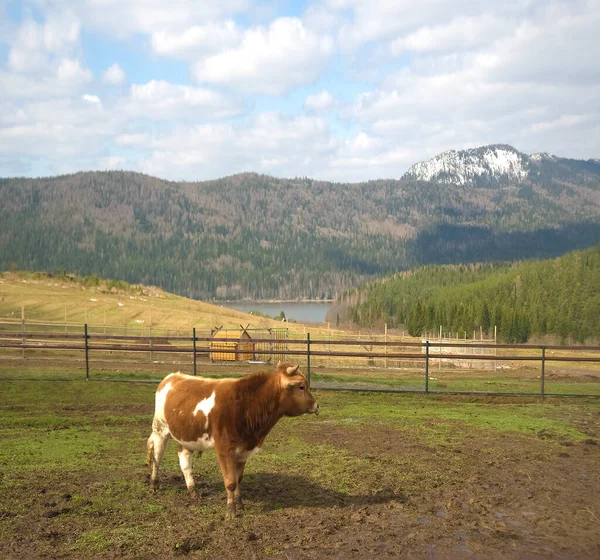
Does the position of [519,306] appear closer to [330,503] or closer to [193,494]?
[330,503]

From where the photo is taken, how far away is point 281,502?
8.19 meters

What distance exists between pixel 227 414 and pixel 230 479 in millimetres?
818

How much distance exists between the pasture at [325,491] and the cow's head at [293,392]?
1.23 metres

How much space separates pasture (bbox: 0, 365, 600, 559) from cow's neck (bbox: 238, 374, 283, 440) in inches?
39.9

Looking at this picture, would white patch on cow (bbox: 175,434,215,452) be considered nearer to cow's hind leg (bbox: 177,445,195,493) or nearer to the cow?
the cow

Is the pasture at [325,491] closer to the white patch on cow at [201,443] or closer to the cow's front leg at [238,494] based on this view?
the cow's front leg at [238,494]

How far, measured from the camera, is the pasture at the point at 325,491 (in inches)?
265

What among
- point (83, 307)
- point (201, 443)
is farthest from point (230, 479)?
point (83, 307)

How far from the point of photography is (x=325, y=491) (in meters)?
8.68

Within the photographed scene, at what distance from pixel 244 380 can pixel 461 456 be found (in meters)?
4.77

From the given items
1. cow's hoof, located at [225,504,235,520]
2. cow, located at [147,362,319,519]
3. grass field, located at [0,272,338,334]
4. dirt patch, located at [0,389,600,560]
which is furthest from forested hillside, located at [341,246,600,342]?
cow's hoof, located at [225,504,235,520]

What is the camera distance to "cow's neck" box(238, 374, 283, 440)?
8031 millimetres

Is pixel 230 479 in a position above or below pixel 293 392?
below

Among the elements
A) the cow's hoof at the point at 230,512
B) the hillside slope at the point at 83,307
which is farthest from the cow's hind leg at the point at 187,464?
the hillside slope at the point at 83,307
